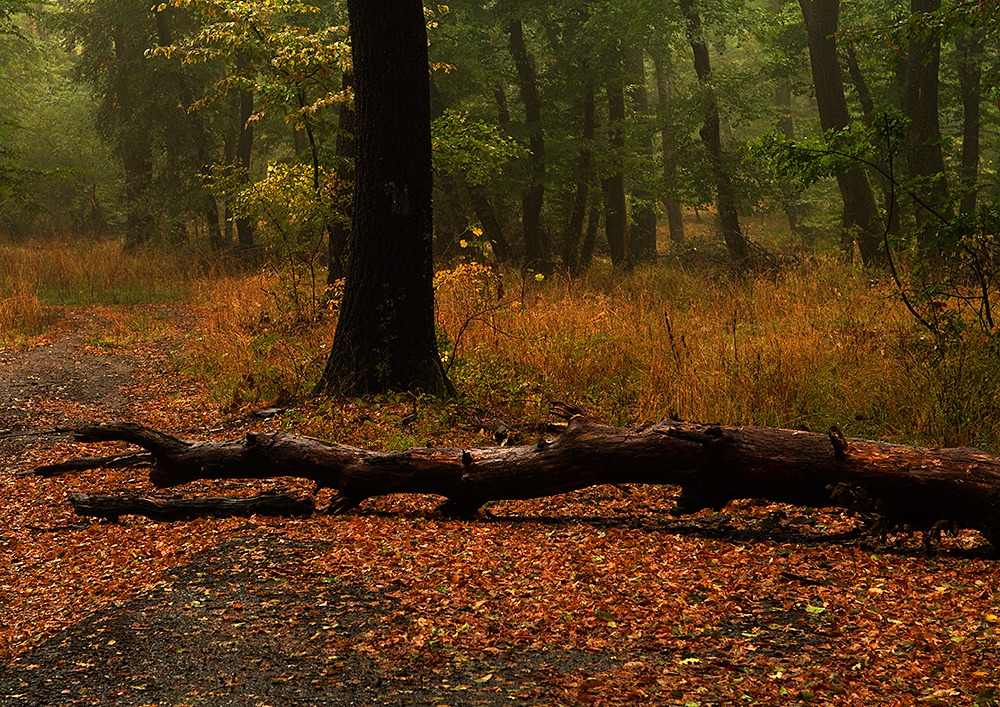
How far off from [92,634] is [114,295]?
15.4 m

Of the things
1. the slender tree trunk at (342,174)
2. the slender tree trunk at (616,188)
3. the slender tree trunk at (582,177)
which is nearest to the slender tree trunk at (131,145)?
the slender tree trunk at (582,177)

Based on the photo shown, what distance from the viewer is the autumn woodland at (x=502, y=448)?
12.4ft

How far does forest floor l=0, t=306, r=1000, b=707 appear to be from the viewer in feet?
11.5

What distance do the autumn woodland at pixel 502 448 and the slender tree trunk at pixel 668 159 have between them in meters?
0.89

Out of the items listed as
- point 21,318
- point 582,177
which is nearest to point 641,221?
point 582,177

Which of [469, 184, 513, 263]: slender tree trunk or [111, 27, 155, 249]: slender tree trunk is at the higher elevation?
[111, 27, 155, 249]: slender tree trunk

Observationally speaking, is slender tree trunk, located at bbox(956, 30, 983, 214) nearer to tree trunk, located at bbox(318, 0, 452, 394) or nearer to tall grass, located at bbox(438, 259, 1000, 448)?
tall grass, located at bbox(438, 259, 1000, 448)

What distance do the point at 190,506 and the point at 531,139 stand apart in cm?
1413

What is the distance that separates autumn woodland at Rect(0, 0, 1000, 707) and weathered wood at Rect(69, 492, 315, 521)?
0.02 metres

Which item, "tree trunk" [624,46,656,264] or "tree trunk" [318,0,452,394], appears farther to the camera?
"tree trunk" [624,46,656,264]

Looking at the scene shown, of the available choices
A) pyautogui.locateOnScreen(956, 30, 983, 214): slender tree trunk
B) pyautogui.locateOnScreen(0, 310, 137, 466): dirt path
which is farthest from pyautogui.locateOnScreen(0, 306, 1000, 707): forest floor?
pyautogui.locateOnScreen(956, 30, 983, 214): slender tree trunk

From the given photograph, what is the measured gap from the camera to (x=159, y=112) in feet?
77.2

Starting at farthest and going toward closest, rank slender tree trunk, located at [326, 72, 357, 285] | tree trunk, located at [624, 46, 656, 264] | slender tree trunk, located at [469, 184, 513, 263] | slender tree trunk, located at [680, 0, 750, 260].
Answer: tree trunk, located at [624, 46, 656, 264] → slender tree trunk, located at [469, 184, 513, 263] → slender tree trunk, located at [680, 0, 750, 260] → slender tree trunk, located at [326, 72, 357, 285]

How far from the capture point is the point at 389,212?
7738 millimetres
